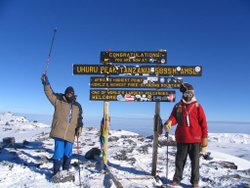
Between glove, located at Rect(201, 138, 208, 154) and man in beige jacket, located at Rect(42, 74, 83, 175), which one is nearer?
glove, located at Rect(201, 138, 208, 154)

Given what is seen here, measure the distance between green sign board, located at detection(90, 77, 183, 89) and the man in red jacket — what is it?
55.6 inches

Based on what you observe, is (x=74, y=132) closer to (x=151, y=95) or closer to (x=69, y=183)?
(x=69, y=183)

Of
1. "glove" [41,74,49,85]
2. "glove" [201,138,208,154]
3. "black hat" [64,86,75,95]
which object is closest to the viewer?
"glove" [201,138,208,154]

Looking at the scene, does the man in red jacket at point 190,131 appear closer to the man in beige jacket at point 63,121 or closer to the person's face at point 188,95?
the person's face at point 188,95

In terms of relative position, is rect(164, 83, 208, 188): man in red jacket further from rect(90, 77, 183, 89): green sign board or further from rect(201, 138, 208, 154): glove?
rect(90, 77, 183, 89): green sign board

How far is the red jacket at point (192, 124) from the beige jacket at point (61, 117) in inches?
106

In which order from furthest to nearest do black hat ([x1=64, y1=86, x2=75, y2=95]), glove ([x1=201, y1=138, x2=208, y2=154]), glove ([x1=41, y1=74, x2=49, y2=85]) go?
black hat ([x1=64, y1=86, x2=75, y2=95]) < glove ([x1=41, y1=74, x2=49, y2=85]) < glove ([x1=201, y1=138, x2=208, y2=154])

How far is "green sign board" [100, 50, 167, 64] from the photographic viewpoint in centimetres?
758

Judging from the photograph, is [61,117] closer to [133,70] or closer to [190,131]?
[133,70]

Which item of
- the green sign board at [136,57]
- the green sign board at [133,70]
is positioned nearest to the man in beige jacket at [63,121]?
the green sign board at [133,70]

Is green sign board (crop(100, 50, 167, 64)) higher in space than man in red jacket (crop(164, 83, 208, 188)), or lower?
higher

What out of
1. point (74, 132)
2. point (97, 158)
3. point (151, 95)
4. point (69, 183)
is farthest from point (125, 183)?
point (97, 158)

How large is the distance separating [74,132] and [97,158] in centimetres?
250

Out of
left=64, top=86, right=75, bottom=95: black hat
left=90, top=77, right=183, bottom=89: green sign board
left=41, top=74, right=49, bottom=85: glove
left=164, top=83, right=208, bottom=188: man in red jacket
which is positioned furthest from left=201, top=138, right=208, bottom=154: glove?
left=41, top=74, right=49, bottom=85: glove
